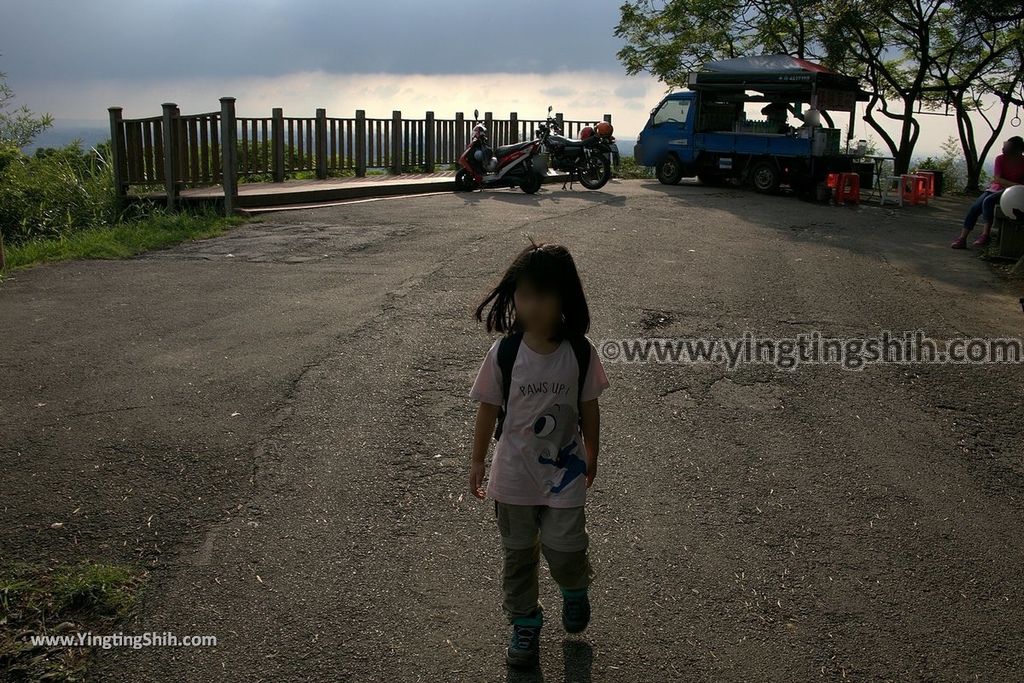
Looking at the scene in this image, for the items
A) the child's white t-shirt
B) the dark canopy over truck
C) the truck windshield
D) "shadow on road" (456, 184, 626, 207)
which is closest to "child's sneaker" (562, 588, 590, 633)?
the child's white t-shirt

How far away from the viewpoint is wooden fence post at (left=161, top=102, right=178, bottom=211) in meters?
14.5

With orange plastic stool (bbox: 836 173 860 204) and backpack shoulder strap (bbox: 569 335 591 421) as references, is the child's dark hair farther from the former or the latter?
orange plastic stool (bbox: 836 173 860 204)

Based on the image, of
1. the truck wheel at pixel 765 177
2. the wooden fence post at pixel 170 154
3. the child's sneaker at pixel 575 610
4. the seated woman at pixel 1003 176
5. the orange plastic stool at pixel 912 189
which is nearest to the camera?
the child's sneaker at pixel 575 610

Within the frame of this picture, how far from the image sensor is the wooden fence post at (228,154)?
1384 cm

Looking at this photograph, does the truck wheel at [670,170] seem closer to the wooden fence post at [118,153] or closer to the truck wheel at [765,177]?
the truck wheel at [765,177]

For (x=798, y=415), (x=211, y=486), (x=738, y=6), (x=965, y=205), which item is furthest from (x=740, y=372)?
(x=738, y=6)

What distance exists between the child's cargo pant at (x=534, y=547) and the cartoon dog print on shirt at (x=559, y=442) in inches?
4.5

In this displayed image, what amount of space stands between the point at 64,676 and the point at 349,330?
4.21 m

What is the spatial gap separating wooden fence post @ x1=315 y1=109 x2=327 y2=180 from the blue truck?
703 cm

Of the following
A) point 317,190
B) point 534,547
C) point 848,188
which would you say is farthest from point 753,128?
point 534,547

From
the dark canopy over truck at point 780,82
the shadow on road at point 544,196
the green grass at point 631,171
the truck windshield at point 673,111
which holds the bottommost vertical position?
the shadow on road at point 544,196

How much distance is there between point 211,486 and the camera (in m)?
4.54

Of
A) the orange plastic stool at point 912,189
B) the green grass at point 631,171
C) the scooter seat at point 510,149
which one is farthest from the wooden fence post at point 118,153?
the orange plastic stool at point 912,189

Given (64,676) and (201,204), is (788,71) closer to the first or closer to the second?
(201,204)
